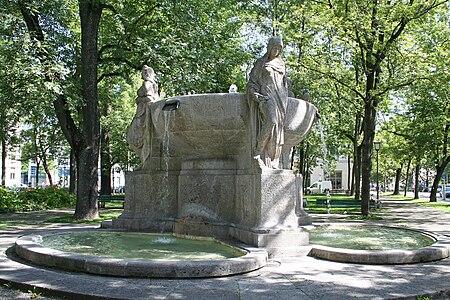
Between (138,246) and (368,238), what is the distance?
4538 millimetres

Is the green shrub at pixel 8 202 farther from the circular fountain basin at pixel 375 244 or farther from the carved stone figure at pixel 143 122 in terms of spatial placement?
the circular fountain basin at pixel 375 244

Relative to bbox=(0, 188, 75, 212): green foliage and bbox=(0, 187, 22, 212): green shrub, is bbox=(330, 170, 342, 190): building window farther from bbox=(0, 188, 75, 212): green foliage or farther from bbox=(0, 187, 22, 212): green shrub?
bbox=(0, 187, 22, 212): green shrub

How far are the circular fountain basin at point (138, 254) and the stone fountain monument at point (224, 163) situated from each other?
50 centimetres

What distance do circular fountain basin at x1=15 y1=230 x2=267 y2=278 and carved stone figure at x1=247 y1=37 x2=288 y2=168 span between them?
1.70 metres

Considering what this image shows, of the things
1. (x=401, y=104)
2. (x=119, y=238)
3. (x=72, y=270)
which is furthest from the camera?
(x=401, y=104)

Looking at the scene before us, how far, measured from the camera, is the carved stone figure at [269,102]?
7945 millimetres

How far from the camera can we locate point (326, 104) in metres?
29.2

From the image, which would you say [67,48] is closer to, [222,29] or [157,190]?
[222,29]

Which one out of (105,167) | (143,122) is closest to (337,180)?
(105,167)

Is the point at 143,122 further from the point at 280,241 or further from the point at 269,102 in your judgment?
the point at 280,241

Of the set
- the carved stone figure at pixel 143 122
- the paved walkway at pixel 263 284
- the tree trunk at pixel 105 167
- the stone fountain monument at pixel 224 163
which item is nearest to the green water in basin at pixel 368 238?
the stone fountain monument at pixel 224 163

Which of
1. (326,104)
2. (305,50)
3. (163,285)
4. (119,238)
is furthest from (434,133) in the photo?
(163,285)

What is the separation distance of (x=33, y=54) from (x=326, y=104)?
18.5 meters

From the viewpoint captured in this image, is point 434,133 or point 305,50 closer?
point 305,50
